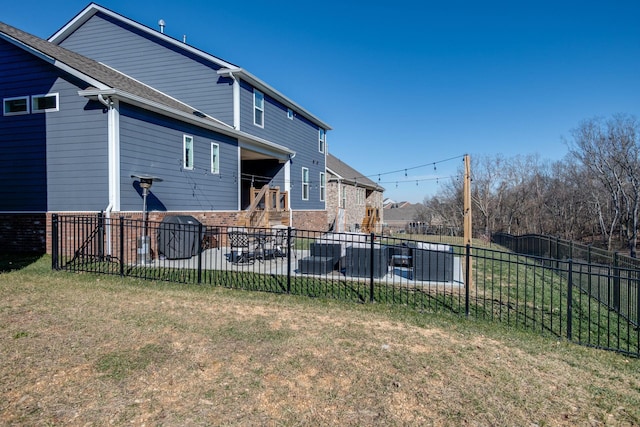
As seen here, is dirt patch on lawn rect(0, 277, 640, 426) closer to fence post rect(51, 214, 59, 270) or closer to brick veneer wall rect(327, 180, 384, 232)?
fence post rect(51, 214, 59, 270)

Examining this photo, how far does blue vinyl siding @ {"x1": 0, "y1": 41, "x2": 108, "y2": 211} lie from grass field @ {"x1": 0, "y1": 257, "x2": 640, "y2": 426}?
4.58m

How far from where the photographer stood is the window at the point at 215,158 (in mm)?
13210

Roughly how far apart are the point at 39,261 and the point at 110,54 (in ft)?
33.2

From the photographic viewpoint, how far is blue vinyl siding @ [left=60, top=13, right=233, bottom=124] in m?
14.7

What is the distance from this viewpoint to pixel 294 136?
19.7 meters

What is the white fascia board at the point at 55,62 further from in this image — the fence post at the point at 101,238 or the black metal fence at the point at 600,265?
the black metal fence at the point at 600,265

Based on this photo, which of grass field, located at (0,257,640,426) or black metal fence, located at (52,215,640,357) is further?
black metal fence, located at (52,215,640,357)

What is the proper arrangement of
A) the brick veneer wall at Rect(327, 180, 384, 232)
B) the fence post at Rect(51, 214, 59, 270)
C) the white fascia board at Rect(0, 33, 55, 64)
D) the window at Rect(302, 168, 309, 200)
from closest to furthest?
the fence post at Rect(51, 214, 59, 270) < the white fascia board at Rect(0, 33, 55, 64) < the window at Rect(302, 168, 309, 200) < the brick veneer wall at Rect(327, 180, 384, 232)

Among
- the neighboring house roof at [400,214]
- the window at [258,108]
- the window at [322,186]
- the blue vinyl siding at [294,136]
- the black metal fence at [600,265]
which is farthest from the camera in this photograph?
the neighboring house roof at [400,214]

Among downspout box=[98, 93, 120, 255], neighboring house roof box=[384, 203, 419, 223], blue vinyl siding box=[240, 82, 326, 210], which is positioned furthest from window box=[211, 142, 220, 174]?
neighboring house roof box=[384, 203, 419, 223]

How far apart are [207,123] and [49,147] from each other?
4360 millimetres

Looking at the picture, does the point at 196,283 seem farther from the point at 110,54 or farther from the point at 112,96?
the point at 110,54

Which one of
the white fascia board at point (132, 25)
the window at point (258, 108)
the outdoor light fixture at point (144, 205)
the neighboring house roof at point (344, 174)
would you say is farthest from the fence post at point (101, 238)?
the neighboring house roof at point (344, 174)

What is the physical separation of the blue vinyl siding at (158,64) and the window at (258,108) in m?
1.49
